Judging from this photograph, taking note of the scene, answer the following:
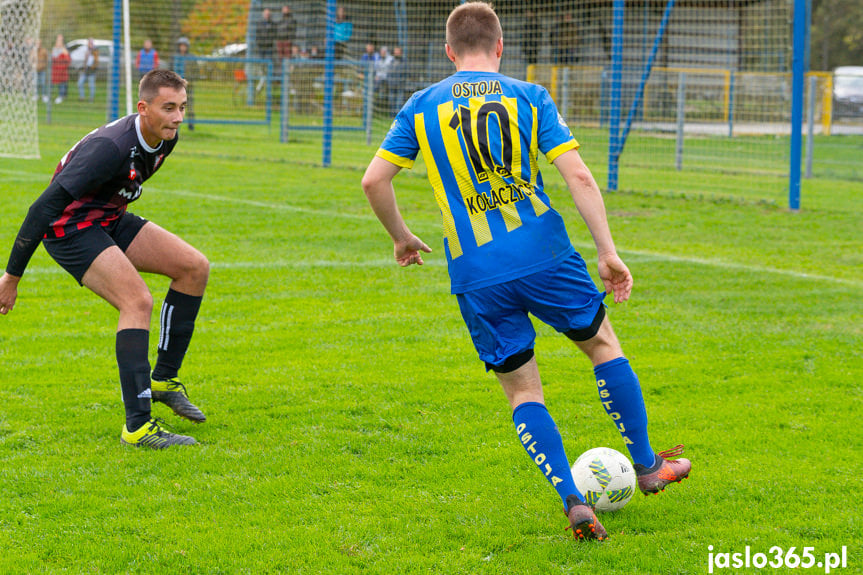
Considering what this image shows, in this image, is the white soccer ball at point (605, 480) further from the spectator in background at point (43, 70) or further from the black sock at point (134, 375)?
the spectator in background at point (43, 70)

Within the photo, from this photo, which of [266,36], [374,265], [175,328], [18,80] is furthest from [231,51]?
[175,328]

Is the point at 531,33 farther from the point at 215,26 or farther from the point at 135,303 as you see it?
the point at 135,303

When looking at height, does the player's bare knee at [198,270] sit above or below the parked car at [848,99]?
below

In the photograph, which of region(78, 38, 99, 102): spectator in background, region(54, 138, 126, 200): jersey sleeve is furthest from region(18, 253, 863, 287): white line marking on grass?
region(78, 38, 99, 102): spectator in background

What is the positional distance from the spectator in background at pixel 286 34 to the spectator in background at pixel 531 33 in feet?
18.8

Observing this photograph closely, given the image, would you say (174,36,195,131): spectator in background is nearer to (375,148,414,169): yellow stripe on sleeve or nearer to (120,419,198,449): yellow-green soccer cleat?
(120,419,198,449): yellow-green soccer cleat

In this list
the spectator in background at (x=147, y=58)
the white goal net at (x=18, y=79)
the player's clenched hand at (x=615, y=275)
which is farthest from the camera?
the spectator in background at (x=147, y=58)

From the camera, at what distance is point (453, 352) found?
20.6ft

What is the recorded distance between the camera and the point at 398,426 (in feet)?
16.0

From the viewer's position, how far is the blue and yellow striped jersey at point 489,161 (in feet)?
11.9

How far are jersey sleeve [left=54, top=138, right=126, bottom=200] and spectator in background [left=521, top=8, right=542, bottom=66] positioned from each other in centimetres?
1559

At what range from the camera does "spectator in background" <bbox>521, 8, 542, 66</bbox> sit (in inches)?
759

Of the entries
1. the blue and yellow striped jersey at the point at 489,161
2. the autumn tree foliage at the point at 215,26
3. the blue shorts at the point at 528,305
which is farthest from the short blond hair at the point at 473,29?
the autumn tree foliage at the point at 215,26

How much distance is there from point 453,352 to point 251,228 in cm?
497
